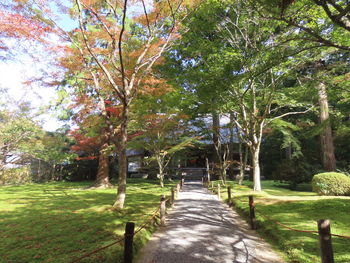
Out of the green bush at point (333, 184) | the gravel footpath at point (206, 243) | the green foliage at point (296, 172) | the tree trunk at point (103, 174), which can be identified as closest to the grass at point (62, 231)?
the gravel footpath at point (206, 243)

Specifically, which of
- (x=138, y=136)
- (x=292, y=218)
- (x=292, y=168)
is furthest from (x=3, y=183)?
(x=292, y=168)

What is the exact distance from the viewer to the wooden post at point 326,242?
3.31 metres

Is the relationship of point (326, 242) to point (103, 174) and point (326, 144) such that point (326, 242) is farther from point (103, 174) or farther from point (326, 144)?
point (103, 174)

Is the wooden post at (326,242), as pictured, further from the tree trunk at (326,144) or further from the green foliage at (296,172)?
the green foliage at (296,172)

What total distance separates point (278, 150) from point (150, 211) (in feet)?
80.2

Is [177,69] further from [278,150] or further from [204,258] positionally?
[278,150]

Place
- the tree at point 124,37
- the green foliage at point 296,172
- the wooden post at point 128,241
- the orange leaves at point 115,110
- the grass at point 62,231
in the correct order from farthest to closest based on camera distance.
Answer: the green foliage at point 296,172 < the orange leaves at point 115,110 < the tree at point 124,37 < the grass at point 62,231 < the wooden post at point 128,241

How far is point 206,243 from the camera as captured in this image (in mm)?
5141

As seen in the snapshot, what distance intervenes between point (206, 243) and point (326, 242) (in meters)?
2.59

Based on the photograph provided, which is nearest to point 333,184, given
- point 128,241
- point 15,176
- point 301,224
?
point 301,224

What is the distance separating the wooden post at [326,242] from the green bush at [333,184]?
29.4ft

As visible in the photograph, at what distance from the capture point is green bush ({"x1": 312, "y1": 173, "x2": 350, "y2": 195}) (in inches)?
413

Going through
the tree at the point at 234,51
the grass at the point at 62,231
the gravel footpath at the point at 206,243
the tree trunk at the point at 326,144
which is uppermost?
the tree at the point at 234,51

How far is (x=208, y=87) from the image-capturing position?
34.8 ft
